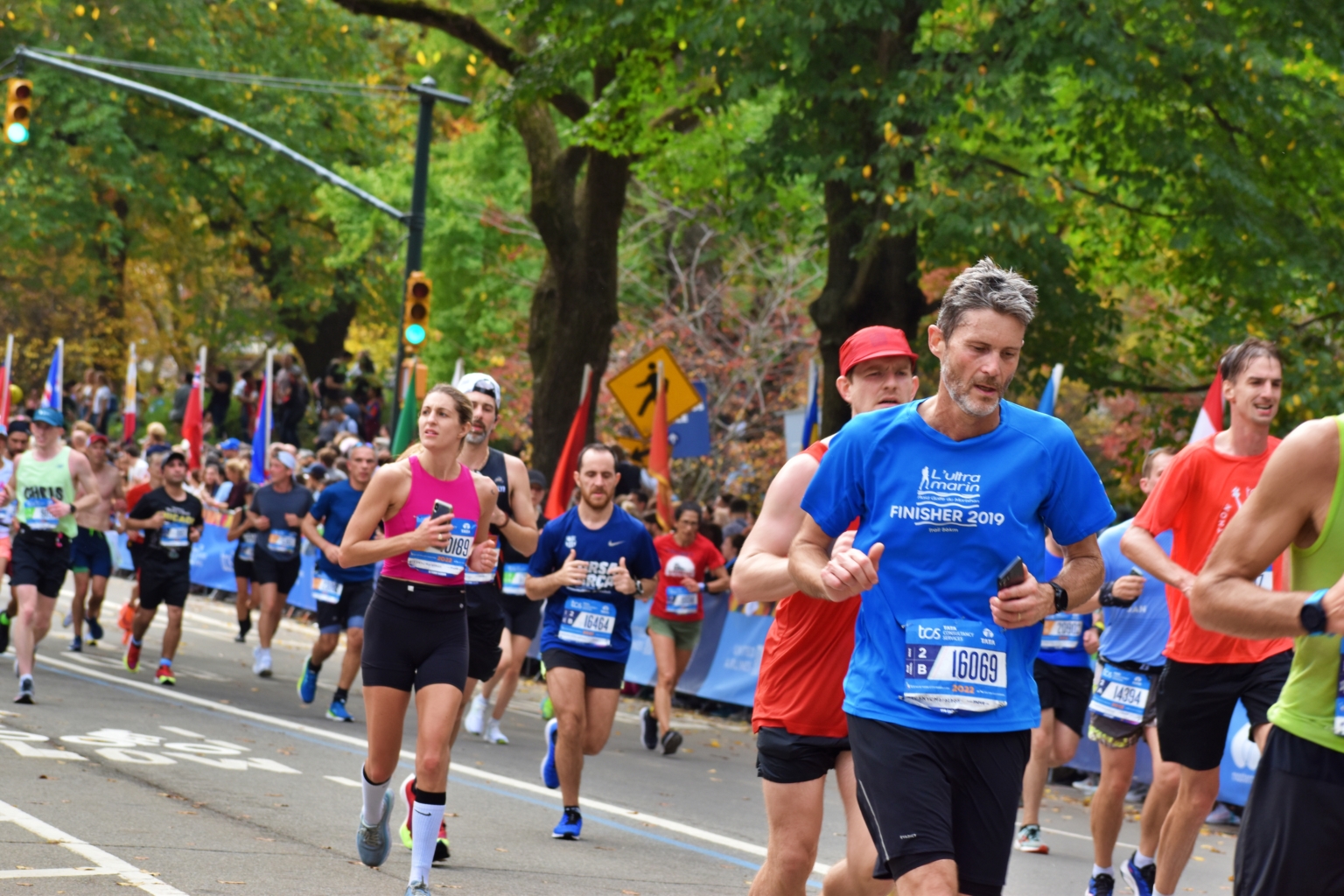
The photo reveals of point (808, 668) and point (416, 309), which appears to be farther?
point (416, 309)

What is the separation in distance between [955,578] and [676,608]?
1014 centimetres

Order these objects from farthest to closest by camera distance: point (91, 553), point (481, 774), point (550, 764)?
point (91, 553)
point (481, 774)
point (550, 764)

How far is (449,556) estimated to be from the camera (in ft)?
23.1

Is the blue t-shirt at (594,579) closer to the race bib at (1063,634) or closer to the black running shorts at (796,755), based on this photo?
the race bib at (1063,634)

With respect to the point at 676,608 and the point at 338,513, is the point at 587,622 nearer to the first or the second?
the point at 676,608

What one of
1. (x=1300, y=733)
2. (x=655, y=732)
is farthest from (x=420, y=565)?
(x=655, y=732)

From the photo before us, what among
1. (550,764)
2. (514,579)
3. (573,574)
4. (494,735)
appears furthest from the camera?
(514,579)

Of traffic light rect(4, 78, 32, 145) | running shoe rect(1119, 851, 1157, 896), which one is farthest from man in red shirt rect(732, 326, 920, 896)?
traffic light rect(4, 78, 32, 145)

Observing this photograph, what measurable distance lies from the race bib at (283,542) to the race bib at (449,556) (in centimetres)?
930

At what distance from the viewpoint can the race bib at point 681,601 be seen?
46.0 feet

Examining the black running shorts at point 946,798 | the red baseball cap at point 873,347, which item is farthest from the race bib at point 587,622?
the black running shorts at point 946,798

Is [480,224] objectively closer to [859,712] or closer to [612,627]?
[612,627]

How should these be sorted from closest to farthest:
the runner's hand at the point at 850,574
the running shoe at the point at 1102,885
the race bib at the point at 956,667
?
the runner's hand at the point at 850,574 → the race bib at the point at 956,667 → the running shoe at the point at 1102,885

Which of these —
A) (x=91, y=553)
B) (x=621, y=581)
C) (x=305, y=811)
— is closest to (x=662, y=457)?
(x=91, y=553)
